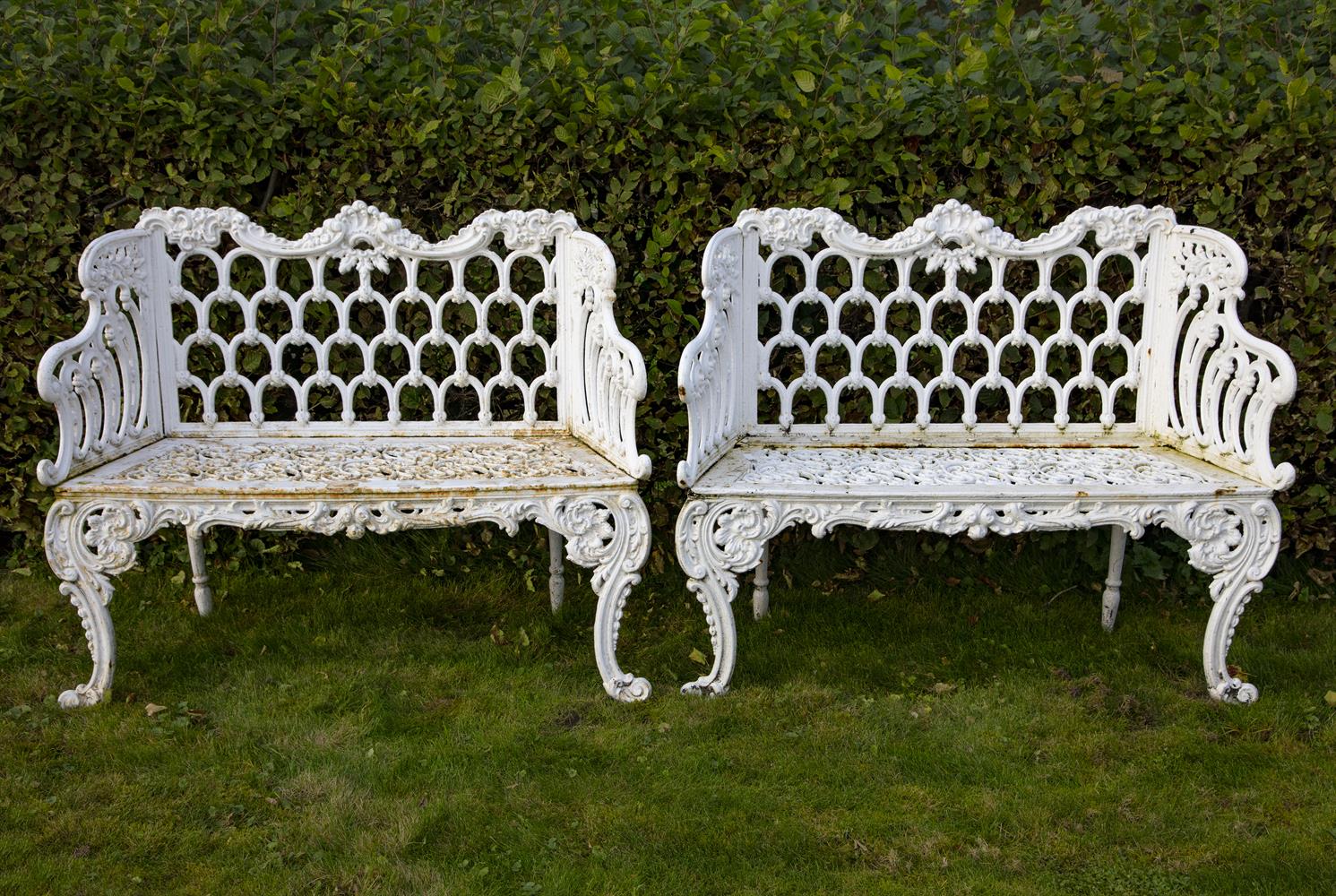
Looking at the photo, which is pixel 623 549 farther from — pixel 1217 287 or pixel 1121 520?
pixel 1217 287

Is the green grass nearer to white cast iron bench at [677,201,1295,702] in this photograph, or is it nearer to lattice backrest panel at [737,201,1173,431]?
white cast iron bench at [677,201,1295,702]

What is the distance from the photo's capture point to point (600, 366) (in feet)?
11.8

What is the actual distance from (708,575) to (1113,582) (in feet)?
4.90

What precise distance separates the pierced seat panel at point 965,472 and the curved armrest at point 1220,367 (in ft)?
0.23

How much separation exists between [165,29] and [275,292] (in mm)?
899

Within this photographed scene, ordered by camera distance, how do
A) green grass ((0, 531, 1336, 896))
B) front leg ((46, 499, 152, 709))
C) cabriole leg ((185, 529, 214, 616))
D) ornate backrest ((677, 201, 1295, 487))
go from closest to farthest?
green grass ((0, 531, 1336, 896)) < front leg ((46, 499, 152, 709)) < ornate backrest ((677, 201, 1295, 487)) < cabriole leg ((185, 529, 214, 616))

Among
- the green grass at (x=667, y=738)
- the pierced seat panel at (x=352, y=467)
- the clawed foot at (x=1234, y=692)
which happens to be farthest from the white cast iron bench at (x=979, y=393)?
the pierced seat panel at (x=352, y=467)

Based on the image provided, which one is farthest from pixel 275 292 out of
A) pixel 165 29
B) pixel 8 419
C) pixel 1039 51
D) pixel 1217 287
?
pixel 1217 287

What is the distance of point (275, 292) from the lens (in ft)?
13.0

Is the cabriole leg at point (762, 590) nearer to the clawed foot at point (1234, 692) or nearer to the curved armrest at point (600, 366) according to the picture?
the curved armrest at point (600, 366)

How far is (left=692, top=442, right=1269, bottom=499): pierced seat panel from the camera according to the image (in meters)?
3.34

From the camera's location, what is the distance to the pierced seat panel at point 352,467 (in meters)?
3.31

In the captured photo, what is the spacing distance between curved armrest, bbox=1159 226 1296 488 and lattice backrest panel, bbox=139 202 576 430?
195cm

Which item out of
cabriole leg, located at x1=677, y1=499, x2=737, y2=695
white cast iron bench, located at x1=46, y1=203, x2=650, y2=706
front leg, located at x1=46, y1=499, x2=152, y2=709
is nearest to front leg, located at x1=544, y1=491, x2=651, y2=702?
white cast iron bench, located at x1=46, y1=203, x2=650, y2=706
